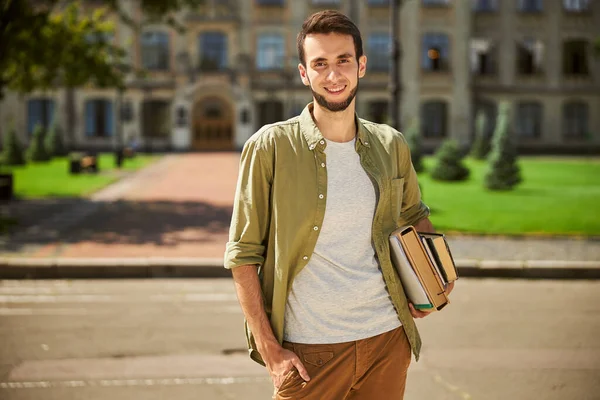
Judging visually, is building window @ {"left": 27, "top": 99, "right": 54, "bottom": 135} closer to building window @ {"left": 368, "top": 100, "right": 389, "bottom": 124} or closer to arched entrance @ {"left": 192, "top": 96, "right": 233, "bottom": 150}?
arched entrance @ {"left": 192, "top": 96, "right": 233, "bottom": 150}

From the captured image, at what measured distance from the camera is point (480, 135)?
3897cm

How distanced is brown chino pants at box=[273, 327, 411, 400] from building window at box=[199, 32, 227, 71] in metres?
46.4

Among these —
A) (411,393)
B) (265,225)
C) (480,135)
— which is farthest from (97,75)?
(480,135)

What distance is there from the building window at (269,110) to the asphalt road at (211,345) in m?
39.4

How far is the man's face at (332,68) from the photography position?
2904 mm

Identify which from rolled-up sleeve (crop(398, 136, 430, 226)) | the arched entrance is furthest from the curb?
the arched entrance

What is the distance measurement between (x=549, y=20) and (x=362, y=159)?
5116 cm

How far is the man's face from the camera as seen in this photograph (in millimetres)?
2904

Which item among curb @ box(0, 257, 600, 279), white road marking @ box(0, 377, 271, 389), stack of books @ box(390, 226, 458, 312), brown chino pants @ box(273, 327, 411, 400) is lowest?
curb @ box(0, 257, 600, 279)

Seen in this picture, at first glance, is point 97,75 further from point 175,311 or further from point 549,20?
point 549,20

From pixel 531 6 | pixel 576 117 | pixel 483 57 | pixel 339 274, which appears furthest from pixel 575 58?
pixel 339 274

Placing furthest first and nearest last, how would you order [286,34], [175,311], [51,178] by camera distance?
1. [286,34]
2. [51,178]
3. [175,311]

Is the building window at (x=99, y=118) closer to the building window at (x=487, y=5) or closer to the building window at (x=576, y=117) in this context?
the building window at (x=487, y=5)

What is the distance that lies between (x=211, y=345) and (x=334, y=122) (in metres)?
4.29
